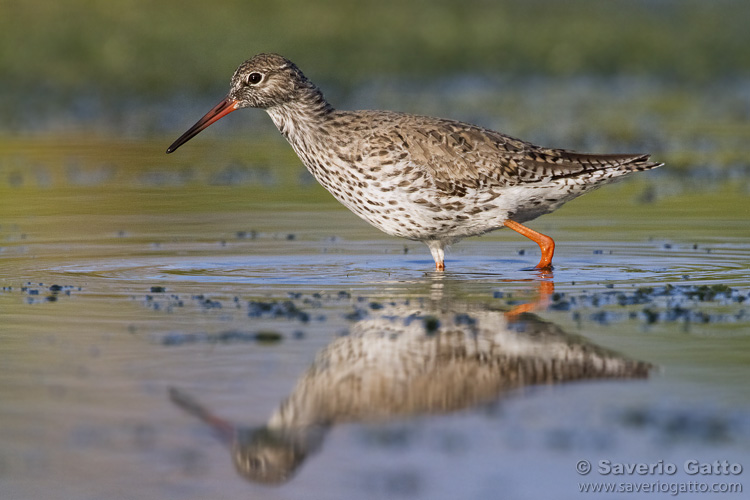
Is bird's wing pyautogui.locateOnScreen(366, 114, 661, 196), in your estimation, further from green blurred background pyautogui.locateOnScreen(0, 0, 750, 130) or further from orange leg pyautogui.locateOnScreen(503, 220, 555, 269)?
green blurred background pyautogui.locateOnScreen(0, 0, 750, 130)

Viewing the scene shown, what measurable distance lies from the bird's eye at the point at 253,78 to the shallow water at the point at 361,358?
160cm

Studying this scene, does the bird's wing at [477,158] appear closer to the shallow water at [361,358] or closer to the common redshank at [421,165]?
the common redshank at [421,165]

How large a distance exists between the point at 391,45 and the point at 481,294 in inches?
734

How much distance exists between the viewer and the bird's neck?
37.4ft

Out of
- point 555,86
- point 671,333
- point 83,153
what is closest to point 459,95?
point 555,86

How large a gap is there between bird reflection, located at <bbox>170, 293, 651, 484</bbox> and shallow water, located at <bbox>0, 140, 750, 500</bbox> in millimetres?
19

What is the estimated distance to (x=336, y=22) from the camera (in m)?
28.6

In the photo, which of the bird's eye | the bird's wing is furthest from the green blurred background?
the bird's wing

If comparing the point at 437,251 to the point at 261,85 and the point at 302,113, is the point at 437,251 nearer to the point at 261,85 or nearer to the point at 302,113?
the point at 302,113

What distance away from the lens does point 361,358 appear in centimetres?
756

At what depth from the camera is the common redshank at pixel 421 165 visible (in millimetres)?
10898

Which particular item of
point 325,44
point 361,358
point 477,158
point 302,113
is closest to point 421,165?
point 477,158

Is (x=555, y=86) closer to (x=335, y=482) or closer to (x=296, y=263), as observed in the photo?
(x=296, y=263)

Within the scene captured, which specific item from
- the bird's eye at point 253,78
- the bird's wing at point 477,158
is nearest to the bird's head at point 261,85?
the bird's eye at point 253,78
